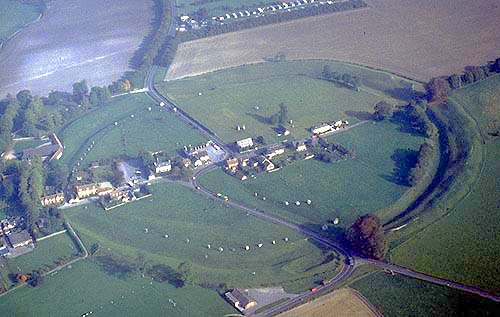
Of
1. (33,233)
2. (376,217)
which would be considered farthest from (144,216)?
(376,217)

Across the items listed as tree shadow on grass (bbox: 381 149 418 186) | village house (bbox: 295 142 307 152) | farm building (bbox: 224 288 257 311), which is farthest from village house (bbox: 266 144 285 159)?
farm building (bbox: 224 288 257 311)

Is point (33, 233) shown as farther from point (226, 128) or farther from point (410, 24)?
point (410, 24)

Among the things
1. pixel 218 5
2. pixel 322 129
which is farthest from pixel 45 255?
pixel 218 5

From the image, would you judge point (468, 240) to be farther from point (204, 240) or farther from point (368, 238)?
point (204, 240)

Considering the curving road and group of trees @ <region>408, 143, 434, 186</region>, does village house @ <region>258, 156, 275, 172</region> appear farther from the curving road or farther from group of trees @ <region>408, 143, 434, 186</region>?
group of trees @ <region>408, 143, 434, 186</region>

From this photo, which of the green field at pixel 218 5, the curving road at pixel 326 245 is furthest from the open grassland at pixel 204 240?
the green field at pixel 218 5

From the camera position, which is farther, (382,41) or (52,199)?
(382,41)
